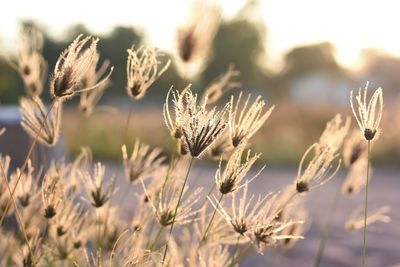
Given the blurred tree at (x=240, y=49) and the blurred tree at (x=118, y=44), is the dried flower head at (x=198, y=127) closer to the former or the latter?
the blurred tree at (x=118, y=44)

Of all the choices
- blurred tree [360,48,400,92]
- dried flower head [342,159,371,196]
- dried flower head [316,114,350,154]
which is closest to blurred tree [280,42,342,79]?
blurred tree [360,48,400,92]

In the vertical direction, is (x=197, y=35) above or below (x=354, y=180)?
above

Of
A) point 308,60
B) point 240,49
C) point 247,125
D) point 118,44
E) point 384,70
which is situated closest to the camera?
point 247,125

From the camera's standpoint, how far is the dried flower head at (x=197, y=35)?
182 centimetres

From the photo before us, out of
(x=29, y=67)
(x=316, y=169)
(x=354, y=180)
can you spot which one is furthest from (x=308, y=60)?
Result: (x=316, y=169)

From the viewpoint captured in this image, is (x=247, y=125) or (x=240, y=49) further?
(x=240, y=49)

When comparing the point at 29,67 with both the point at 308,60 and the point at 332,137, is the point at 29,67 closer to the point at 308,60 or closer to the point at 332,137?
the point at 332,137

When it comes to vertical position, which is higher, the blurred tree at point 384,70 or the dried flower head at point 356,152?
the blurred tree at point 384,70

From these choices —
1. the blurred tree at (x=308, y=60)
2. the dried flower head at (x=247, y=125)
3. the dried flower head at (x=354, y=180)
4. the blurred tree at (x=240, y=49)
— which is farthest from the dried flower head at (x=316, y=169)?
the blurred tree at (x=308, y=60)

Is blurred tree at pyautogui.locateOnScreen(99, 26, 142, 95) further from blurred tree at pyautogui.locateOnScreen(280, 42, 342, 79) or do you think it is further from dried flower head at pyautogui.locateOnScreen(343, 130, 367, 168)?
dried flower head at pyautogui.locateOnScreen(343, 130, 367, 168)

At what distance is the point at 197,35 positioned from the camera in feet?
6.04

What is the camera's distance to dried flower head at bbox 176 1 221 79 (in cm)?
182

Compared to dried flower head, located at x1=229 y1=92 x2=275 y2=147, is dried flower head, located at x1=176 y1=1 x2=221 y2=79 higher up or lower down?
higher up

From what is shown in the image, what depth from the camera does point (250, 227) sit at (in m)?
1.61
